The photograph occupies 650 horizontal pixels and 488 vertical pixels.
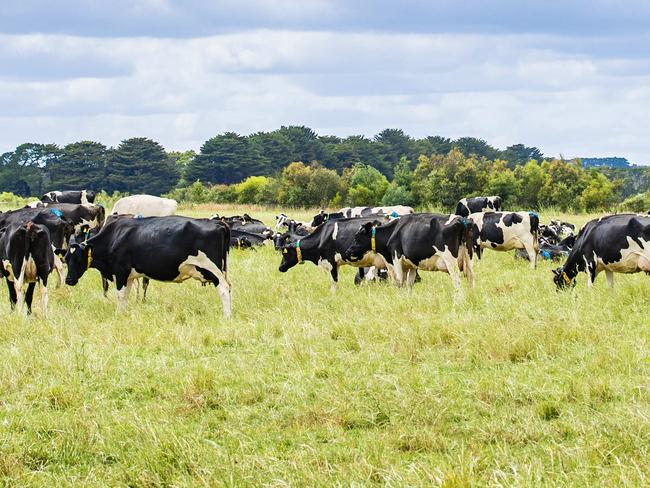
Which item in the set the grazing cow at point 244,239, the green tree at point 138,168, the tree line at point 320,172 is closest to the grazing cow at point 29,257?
the grazing cow at point 244,239

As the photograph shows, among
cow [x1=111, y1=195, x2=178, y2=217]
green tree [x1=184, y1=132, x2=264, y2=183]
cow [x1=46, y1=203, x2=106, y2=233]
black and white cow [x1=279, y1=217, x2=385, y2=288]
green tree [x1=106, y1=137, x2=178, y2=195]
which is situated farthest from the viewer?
green tree [x1=184, y1=132, x2=264, y2=183]

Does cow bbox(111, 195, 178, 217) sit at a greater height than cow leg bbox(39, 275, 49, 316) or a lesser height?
greater

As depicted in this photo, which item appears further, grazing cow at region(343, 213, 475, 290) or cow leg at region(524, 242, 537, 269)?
cow leg at region(524, 242, 537, 269)

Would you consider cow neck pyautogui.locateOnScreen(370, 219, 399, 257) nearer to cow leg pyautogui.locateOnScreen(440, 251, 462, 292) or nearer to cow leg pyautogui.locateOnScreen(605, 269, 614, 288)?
cow leg pyautogui.locateOnScreen(440, 251, 462, 292)

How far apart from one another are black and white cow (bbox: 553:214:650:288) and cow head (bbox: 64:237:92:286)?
8.35m

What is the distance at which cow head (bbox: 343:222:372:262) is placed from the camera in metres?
16.0

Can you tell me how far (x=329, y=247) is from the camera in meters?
17.0

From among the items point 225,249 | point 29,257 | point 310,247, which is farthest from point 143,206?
point 29,257

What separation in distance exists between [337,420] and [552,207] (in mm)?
50091

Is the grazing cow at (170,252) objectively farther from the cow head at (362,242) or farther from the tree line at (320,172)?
the tree line at (320,172)

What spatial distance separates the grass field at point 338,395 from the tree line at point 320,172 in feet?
144

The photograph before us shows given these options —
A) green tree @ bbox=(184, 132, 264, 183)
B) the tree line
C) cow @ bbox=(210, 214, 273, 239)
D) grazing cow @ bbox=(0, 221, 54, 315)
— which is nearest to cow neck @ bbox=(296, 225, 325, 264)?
grazing cow @ bbox=(0, 221, 54, 315)

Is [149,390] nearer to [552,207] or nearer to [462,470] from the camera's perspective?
[462,470]

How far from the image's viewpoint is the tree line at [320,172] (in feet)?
183
